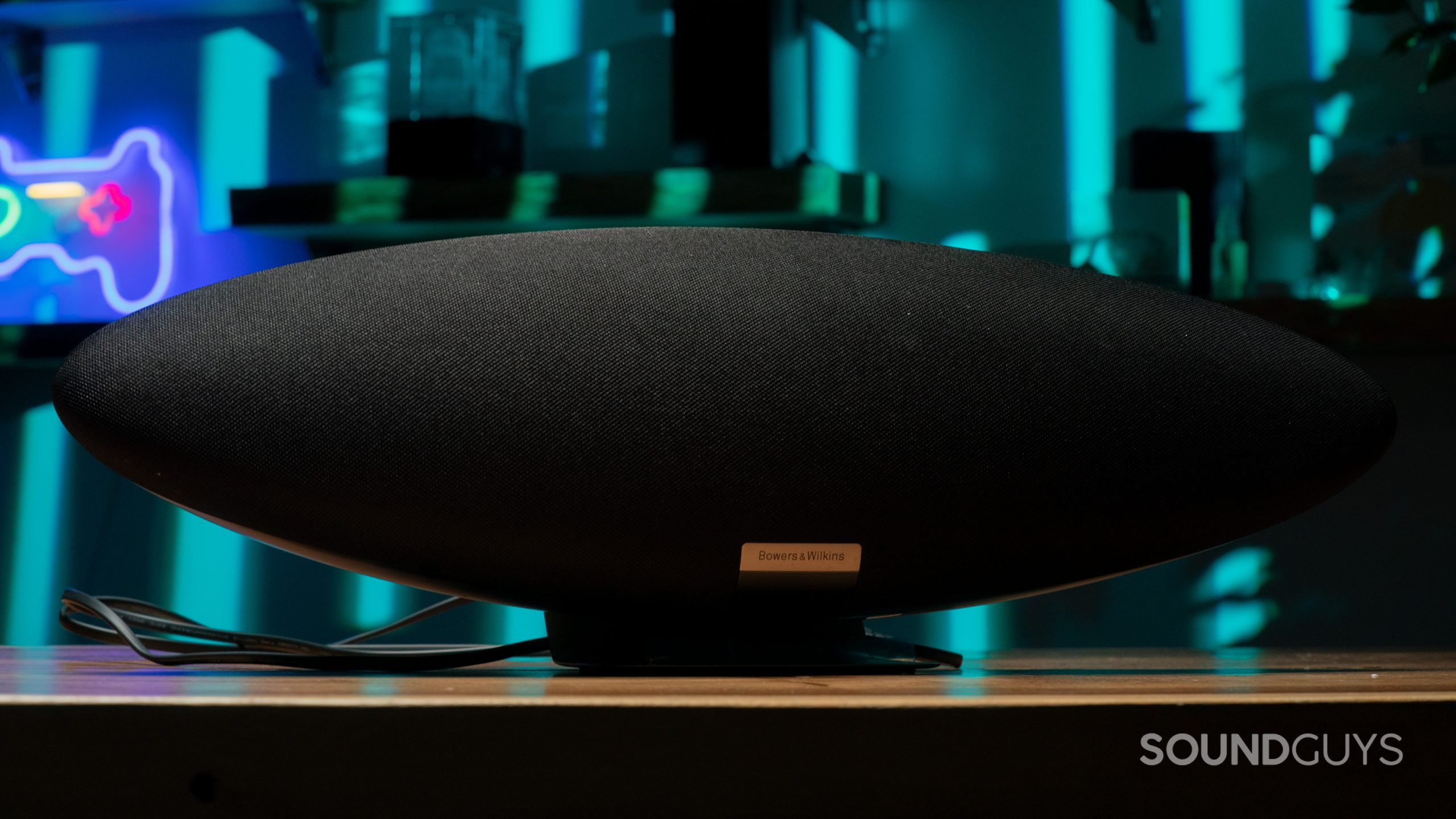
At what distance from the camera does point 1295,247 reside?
4.12 feet

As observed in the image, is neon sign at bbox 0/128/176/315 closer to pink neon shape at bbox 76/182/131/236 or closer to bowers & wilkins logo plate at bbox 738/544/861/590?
pink neon shape at bbox 76/182/131/236

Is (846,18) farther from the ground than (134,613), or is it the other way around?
(846,18)

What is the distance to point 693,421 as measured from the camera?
31 cm

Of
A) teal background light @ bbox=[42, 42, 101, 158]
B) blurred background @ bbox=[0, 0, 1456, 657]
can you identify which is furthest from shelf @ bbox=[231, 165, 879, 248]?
teal background light @ bbox=[42, 42, 101, 158]

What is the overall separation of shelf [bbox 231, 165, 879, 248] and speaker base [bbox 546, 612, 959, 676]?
850mm

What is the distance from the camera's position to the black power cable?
0.34 metres

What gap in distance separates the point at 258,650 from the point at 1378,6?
1.21 m

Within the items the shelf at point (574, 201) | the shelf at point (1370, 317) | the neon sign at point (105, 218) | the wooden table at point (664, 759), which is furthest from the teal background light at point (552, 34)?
the wooden table at point (664, 759)

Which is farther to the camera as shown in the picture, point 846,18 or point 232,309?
point 846,18

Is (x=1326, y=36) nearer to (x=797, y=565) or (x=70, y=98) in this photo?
(x=797, y=565)

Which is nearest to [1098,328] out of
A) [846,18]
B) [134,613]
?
[134,613]

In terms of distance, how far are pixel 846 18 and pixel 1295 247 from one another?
54 centimetres

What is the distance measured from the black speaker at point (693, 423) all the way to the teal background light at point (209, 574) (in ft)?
3.63

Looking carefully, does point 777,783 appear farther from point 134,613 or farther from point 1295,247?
point 1295,247
